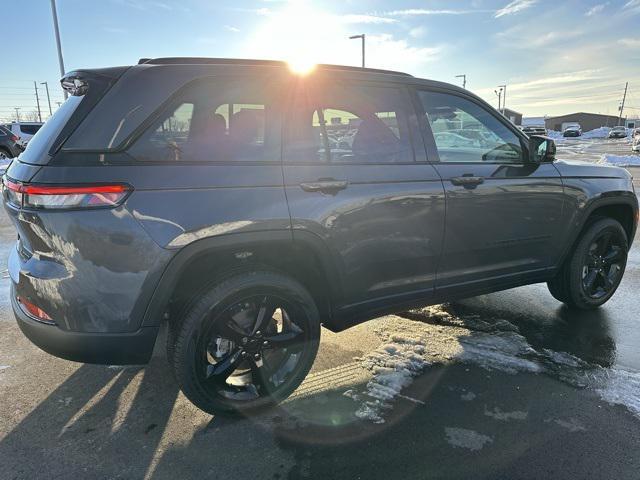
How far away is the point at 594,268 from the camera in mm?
4117

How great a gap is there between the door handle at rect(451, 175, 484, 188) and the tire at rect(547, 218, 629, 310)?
1.44 m

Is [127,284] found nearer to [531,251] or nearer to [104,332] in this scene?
[104,332]

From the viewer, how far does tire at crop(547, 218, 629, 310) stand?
12.9 feet

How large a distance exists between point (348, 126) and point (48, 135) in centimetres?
162

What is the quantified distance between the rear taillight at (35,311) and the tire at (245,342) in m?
0.59

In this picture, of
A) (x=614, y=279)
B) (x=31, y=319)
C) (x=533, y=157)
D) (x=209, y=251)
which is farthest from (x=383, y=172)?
(x=614, y=279)

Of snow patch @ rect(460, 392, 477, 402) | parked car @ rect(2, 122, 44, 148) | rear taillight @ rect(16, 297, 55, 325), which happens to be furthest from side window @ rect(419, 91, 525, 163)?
parked car @ rect(2, 122, 44, 148)

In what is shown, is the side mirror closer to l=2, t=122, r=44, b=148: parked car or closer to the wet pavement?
the wet pavement

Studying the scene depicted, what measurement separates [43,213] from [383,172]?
178cm

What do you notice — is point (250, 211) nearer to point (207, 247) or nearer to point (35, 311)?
point (207, 247)

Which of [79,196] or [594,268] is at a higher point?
[79,196]

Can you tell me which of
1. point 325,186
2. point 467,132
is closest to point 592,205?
point 467,132

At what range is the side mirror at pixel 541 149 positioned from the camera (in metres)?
3.45

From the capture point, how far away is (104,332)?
7.30 ft
